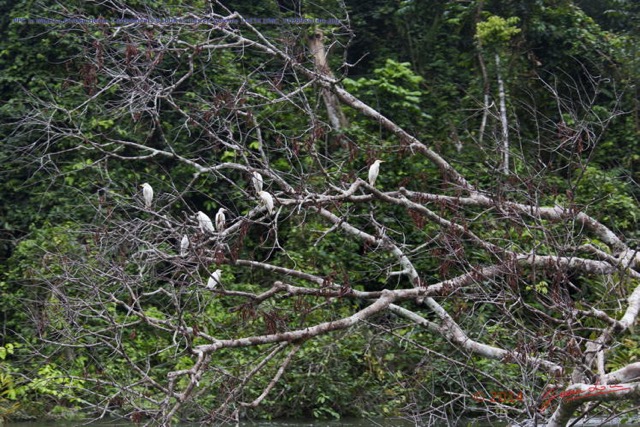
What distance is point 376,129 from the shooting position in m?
12.4

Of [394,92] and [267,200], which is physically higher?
[267,200]

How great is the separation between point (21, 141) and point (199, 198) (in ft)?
7.63

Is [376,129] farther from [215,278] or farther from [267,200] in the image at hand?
[215,278]

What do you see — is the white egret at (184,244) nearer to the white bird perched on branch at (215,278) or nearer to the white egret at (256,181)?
the white bird perched on branch at (215,278)

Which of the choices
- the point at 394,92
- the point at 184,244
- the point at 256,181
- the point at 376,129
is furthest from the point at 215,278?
the point at 376,129

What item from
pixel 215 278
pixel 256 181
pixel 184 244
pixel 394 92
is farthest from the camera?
pixel 394 92

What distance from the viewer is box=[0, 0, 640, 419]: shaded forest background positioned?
967 centimetres

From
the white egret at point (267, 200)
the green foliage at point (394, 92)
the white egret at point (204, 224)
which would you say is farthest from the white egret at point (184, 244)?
the green foliage at point (394, 92)

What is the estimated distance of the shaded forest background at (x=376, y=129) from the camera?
9.67 metres

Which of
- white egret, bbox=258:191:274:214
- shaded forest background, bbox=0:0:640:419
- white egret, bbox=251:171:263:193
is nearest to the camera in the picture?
white egret, bbox=258:191:274:214

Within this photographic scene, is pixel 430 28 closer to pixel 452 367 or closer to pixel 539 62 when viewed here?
pixel 539 62

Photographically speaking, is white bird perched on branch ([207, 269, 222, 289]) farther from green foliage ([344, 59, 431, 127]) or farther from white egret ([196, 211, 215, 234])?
green foliage ([344, 59, 431, 127])

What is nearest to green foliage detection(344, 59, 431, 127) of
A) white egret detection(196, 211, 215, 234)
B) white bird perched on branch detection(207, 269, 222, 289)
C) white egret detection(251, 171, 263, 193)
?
white egret detection(251, 171, 263, 193)

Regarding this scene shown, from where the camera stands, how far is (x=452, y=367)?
9.02 m
